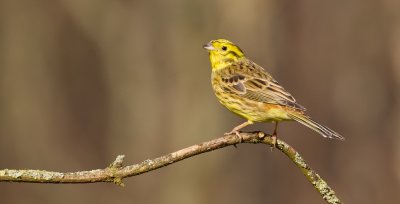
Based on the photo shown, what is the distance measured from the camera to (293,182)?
16234mm

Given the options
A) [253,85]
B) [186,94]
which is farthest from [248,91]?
[186,94]

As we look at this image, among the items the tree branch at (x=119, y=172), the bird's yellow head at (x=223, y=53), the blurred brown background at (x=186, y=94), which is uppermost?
the blurred brown background at (x=186, y=94)

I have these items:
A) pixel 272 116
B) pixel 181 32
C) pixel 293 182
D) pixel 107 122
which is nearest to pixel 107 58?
pixel 107 122

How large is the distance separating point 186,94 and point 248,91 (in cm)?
836

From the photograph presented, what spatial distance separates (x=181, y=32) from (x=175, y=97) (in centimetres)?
118

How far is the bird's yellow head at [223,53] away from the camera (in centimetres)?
595

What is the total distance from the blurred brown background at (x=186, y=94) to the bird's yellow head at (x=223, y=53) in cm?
723

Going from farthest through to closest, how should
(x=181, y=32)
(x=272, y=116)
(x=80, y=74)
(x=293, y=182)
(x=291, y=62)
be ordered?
(x=80, y=74), (x=291, y=62), (x=293, y=182), (x=181, y=32), (x=272, y=116)

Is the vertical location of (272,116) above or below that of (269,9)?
below

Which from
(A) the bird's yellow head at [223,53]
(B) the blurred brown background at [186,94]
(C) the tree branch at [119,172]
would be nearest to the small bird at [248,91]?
(A) the bird's yellow head at [223,53]

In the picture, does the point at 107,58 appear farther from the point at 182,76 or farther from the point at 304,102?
the point at 304,102

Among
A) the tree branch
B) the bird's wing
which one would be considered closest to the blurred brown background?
the bird's wing

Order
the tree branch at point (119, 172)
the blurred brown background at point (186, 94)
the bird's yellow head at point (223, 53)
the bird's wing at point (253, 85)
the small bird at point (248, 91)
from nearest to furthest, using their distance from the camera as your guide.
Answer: the tree branch at point (119, 172)
the small bird at point (248, 91)
the bird's wing at point (253, 85)
the bird's yellow head at point (223, 53)
the blurred brown background at point (186, 94)

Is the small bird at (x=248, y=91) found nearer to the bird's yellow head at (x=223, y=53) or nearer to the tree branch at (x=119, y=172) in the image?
the bird's yellow head at (x=223, y=53)
